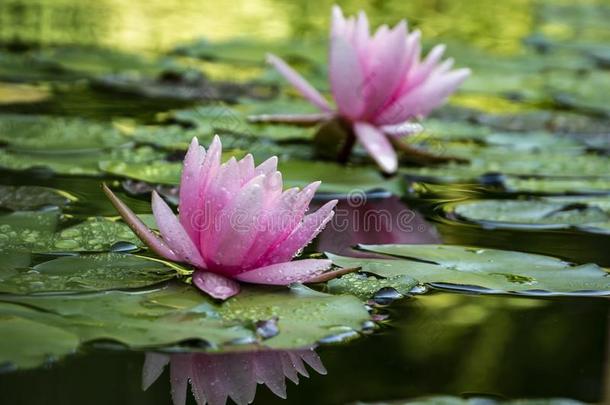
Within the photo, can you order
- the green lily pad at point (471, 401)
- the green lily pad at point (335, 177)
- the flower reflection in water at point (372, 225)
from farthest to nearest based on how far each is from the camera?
the green lily pad at point (335, 177)
the flower reflection in water at point (372, 225)
the green lily pad at point (471, 401)

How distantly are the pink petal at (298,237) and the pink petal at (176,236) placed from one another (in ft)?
0.33

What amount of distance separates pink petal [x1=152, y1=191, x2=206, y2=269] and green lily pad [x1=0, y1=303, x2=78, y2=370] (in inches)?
11.0

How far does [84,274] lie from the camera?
1477mm

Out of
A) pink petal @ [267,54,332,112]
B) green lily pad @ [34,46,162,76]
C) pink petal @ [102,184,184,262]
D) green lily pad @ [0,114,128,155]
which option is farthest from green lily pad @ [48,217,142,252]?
green lily pad @ [34,46,162,76]

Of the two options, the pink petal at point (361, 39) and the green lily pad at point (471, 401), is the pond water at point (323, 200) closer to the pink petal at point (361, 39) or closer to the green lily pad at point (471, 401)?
the green lily pad at point (471, 401)

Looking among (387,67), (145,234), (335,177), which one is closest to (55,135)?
(335,177)

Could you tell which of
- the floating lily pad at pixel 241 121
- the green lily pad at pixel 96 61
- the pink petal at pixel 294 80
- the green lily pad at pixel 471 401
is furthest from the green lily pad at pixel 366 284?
the green lily pad at pixel 96 61

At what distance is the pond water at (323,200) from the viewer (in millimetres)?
1220

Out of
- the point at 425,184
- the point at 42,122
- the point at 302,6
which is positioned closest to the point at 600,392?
the point at 425,184

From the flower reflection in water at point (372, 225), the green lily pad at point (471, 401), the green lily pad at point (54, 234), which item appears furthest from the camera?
the flower reflection in water at point (372, 225)

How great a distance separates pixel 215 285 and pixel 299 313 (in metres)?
0.14

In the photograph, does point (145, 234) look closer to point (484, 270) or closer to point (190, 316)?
point (190, 316)

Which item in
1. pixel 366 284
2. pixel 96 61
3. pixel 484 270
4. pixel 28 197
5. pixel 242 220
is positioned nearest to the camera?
pixel 242 220

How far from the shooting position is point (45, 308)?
131cm
